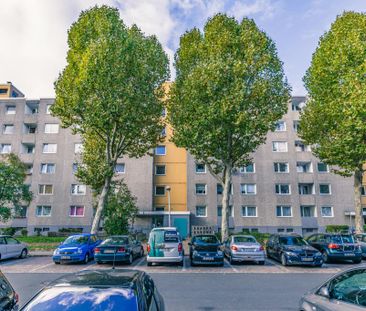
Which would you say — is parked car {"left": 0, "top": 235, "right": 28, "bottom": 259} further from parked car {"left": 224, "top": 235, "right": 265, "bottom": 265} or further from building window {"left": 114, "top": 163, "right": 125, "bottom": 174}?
building window {"left": 114, "top": 163, "right": 125, "bottom": 174}

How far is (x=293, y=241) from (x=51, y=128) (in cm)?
3404

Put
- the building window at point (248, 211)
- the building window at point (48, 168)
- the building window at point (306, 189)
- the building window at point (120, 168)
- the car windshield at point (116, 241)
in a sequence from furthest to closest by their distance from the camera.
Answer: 1. the building window at point (48, 168)
2. the building window at point (306, 189)
3. the building window at point (120, 168)
4. the building window at point (248, 211)
5. the car windshield at point (116, 241)

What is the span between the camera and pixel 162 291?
911 centimetres

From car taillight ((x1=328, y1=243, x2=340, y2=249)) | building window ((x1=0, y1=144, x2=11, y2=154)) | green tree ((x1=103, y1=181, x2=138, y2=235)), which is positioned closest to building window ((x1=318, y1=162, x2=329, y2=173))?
car taillight ((x1=328, y1=243, x2=340, y2=249))

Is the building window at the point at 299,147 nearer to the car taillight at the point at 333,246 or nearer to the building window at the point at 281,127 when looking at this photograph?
the building window at the point at 281,127

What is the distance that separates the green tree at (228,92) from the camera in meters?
19.9

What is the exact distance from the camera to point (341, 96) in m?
20.2

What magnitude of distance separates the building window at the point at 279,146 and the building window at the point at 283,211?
7.21 meters

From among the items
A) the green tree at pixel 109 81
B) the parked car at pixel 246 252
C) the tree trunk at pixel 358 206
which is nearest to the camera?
the parked car at pixel 246 252

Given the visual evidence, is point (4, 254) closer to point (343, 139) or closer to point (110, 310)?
point (110, 310)

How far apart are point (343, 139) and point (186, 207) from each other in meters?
20.5

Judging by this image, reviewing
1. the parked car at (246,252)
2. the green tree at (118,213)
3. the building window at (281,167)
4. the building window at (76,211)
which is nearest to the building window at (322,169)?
the building window at (281,167)

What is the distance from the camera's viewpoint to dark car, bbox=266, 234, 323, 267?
14.3 m

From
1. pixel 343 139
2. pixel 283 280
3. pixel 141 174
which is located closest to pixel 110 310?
pixel 283 280
